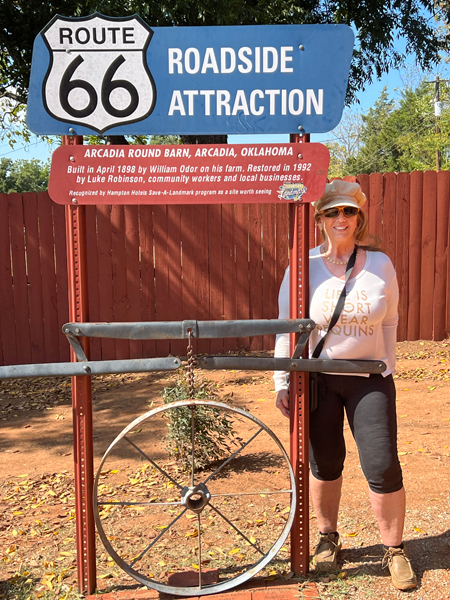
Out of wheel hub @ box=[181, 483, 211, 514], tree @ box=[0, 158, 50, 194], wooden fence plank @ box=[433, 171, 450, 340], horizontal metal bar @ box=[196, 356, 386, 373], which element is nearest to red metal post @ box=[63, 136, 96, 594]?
wheel hub @ box=[181, 483, 211, 514]

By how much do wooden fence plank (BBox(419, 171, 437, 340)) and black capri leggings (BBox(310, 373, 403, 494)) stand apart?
5.35 m

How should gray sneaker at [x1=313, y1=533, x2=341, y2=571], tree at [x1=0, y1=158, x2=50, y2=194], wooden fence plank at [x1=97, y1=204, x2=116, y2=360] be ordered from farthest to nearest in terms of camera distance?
tree at [x1=0, y1=158, x2=50, y2=194] < wooden fence plank at [x1=97, y1=204, x2=116, y2=360] < gray sneaker at [x1=313, y1=533, x2=341, y2=571]

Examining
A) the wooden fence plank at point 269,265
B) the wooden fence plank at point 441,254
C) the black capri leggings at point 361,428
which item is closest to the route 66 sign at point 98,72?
the black capri leggings at point 361,428

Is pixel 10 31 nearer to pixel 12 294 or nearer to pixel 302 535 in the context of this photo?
pixel 12 294

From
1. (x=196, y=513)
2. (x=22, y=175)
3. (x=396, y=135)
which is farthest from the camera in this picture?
(x=22, y=175)

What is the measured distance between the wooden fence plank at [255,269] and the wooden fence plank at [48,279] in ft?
8.59

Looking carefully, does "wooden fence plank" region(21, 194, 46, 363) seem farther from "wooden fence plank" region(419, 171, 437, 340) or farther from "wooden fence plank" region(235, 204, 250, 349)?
"wooden fence plank" region(419, 171, 437, 340)

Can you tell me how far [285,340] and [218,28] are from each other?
1436 millimetres

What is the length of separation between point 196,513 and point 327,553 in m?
0.86

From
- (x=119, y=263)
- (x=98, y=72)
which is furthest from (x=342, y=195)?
(x=119, y=263)

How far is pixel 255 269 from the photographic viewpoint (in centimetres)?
754

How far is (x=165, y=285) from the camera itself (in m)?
7.45

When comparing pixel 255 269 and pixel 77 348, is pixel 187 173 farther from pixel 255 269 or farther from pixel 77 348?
pixel 255 269

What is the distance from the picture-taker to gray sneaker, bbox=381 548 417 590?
8.58ft
